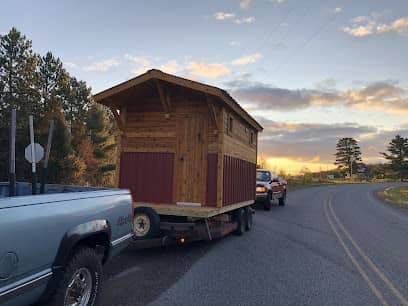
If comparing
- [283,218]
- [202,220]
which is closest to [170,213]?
[202,220]

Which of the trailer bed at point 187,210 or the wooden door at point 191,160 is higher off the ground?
the wooden door at point 191,160

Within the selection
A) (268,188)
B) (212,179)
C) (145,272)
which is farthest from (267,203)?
(145,272)

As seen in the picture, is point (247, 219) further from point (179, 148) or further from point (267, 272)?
point (267, 272)

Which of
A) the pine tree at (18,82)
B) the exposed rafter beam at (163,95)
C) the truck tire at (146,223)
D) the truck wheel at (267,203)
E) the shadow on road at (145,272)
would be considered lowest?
the shadow on road at (145,272)

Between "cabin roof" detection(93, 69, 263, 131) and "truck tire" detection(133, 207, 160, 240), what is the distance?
3.18m

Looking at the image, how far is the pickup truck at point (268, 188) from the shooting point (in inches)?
666

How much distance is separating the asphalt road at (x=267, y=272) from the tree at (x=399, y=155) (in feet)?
287

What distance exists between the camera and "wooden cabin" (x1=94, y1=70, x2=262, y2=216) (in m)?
8.66

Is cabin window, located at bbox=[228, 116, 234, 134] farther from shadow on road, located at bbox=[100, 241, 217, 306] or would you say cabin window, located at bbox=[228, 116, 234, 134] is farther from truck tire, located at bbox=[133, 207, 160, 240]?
truck tire, located at bbox=[133, 207, 160, 240]

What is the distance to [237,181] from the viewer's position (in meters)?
10.4

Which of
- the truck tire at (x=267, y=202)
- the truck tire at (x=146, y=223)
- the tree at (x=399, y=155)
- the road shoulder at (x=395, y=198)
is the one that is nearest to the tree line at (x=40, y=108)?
the truck tire at (x=267, y=202)

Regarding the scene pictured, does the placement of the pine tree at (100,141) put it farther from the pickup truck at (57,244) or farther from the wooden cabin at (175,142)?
the pickup truck at (57,244)

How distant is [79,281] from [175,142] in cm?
574

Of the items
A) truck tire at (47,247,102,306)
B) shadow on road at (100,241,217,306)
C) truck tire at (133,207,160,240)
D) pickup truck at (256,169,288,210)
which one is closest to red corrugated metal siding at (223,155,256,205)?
shadow on road at (100,241,217,306)
